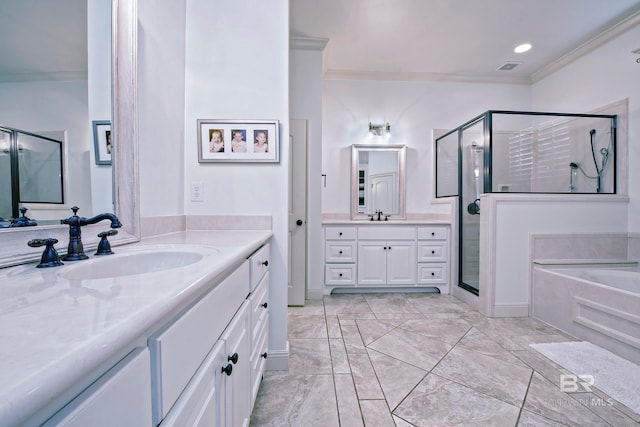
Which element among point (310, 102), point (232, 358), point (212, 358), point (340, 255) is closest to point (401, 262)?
point (340, 255)

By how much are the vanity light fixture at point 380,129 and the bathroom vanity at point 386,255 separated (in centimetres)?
124

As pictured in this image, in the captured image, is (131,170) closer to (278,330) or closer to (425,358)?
(278,330)

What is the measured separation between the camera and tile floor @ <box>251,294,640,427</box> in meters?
1.27

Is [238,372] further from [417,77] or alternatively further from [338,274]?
[417,77]

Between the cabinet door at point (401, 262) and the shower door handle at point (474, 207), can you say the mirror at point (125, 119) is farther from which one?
the shower door handle at point (474, 207)

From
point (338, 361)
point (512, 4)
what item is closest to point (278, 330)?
point (338, 361)

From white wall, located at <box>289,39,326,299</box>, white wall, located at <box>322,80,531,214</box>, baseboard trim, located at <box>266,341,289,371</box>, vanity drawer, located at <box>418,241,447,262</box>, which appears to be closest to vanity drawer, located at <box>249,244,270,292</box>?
baseboard trim, located at <box>266,341,289,371</box>

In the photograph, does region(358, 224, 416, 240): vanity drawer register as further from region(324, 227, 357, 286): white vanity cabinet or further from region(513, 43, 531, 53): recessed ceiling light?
region(513, 43, 531, 53): recessed ceiling light

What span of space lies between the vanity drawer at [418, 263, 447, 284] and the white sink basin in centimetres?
269

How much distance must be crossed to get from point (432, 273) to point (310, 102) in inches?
93.9

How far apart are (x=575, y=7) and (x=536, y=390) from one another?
3.17 meters

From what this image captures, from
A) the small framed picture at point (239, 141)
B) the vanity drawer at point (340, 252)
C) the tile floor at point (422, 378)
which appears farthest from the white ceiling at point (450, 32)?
the tile floor at point (422, 378)

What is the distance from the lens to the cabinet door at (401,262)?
10.1 feet

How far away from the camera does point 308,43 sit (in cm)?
279
